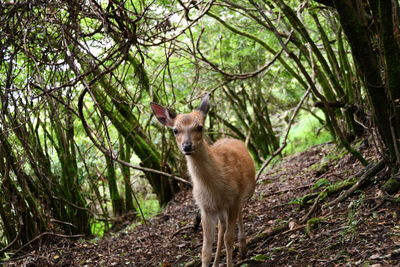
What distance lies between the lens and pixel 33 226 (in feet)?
24.9

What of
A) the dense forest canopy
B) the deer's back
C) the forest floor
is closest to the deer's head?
the dense forest canopy

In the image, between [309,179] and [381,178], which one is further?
[309,179]

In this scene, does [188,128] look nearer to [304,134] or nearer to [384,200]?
[384,200]

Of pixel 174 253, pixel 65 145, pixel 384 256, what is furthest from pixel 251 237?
pixel 65 145

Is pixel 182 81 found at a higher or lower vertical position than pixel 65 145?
higher

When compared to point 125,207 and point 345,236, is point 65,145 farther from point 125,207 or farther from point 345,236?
point 345,236

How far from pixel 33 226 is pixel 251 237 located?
4.03 m

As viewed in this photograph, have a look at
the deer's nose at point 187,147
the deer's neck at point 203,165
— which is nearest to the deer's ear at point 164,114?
the deer's neck at point 203,165

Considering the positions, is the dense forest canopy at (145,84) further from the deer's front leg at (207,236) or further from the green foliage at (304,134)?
the deer's front leg at (207,236)

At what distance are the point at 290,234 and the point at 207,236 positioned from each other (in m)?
0.99

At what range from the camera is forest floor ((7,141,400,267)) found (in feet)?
13.2

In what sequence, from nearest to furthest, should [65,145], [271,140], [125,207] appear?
[65,145]
[125,207]
[271,140]

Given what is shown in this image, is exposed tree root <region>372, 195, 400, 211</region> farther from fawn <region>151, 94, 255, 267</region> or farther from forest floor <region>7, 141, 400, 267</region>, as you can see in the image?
fawn <region>151, 94, 255, 267</region>

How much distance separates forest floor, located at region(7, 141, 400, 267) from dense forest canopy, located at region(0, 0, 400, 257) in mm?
570
